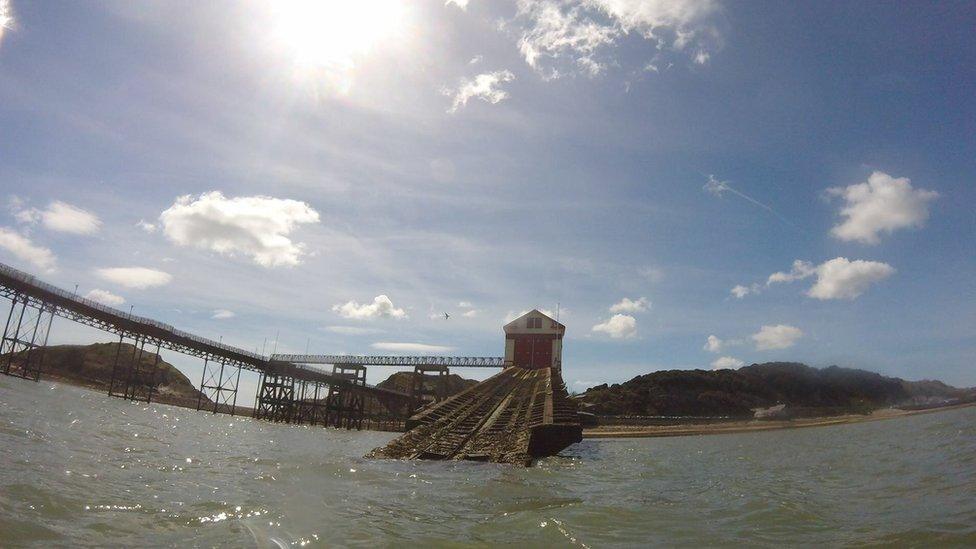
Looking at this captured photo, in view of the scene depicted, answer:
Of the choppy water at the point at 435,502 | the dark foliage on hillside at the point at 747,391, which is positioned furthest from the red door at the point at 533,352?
the choppy water at the point at 435,502

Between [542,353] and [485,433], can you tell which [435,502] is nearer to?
[485,433]

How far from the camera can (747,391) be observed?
→ 69500 mm

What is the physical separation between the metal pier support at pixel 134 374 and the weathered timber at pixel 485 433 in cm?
3815

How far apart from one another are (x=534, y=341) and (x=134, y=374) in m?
56.6

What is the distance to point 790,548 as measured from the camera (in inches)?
174

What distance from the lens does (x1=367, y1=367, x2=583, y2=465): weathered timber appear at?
12289mm

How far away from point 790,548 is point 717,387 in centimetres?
7284

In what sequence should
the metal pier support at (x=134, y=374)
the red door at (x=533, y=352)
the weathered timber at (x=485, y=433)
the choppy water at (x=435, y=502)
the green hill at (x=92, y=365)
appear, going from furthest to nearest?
the green hill at (x=92, y=365) < the red door at (x=533, y=352) < the metal pier support at (x=134, y=374) < the weathered timber at (x=485, y=433) < the choppy water at (x=435, y=502)

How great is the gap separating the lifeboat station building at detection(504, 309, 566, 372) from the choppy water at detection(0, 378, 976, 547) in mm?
45133

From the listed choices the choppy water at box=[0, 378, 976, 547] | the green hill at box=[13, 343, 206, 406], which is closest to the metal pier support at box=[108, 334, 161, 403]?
the green hill at box=[13, 343, 206, 406]

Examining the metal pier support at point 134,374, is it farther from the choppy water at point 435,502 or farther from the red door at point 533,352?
the choppy water at point 435,502

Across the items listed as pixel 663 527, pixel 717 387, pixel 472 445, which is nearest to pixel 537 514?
pixel 663 527

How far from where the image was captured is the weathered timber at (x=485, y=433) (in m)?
12.3

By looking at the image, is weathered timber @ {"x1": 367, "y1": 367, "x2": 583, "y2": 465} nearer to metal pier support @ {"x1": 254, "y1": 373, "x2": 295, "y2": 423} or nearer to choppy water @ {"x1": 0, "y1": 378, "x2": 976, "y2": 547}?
choppy water @ {"x1": 0, "y1": 378, "x2": 976, "y2": 547}
